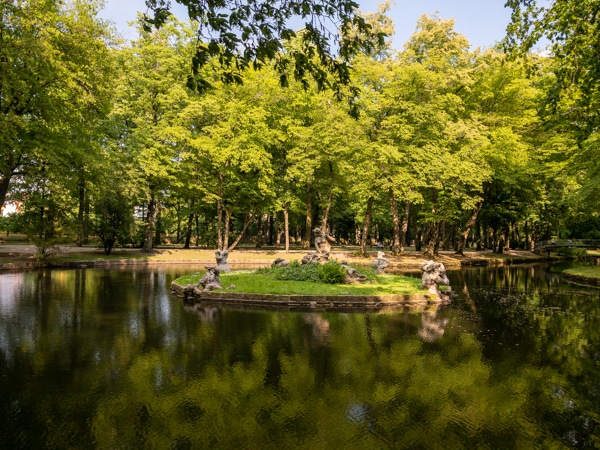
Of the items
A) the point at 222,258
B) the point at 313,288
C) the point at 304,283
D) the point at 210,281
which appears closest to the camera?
the point at 313,288

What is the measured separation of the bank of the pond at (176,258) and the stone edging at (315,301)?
1177 cm

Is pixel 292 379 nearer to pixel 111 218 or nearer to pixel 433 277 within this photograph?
pixel 433 277

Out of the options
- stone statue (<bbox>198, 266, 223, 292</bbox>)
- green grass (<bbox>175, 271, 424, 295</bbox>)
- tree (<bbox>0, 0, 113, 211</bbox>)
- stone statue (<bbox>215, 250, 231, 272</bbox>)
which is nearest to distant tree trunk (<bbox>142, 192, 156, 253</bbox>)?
tree (<bbox>0, 0, 113, 211</bbox>)

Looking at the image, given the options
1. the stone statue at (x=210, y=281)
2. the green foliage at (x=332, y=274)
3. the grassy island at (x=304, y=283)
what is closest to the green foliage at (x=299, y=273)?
the grassy island at (x=304, y=283)

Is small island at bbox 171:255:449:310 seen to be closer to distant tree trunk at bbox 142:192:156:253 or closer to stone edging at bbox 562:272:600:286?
stone edging at bbox 562:272:600:286

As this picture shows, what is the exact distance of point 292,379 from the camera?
7879 millimetres

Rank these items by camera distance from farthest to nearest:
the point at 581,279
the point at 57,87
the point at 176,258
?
the point at 176,258, the point at 581,279, the point at 57,87

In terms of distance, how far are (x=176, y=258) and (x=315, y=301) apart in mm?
23878

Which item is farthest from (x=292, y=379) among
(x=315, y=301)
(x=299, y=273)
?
(x=299, y=273)

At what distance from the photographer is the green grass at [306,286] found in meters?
16.7

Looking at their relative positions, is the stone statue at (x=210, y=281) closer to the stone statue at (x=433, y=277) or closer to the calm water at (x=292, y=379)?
the calm water at (x=292, y=379)

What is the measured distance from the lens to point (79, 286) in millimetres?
19953

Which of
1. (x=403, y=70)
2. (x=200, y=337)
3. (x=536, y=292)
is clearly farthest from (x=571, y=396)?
(x=403, y=70)

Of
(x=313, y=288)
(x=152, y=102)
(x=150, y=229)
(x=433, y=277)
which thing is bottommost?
(x=313, y=288)
